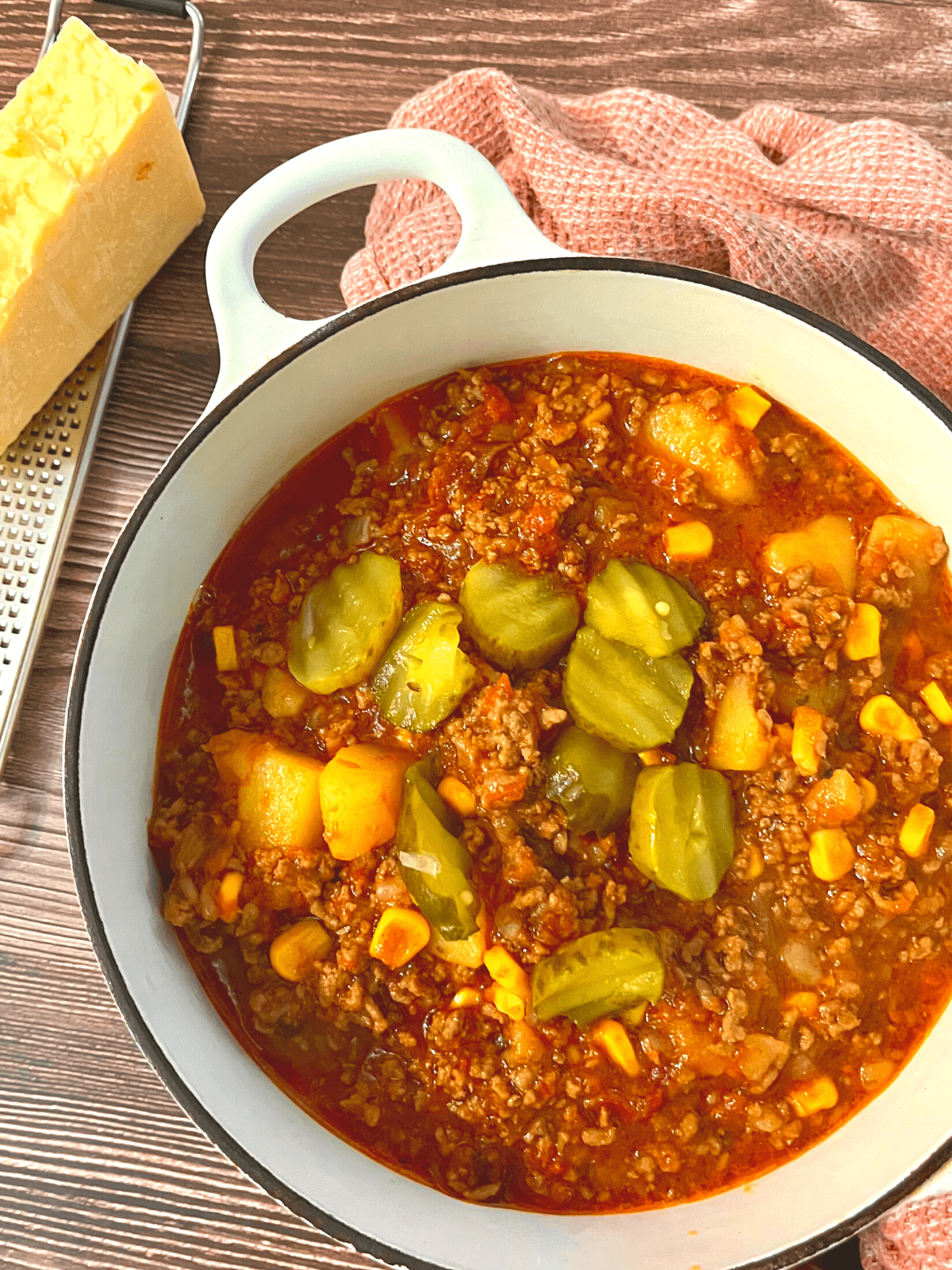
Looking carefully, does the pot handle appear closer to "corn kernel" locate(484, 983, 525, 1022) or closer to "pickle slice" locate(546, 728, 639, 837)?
"pickle slice" locate(546, 728, 639, 837)

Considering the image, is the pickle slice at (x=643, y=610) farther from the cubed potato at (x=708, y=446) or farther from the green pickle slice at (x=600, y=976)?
the green pickle slice at (x=600, y=976)

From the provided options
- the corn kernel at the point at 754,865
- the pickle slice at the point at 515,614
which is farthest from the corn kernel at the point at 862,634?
the pickle slice at the point at 515,614

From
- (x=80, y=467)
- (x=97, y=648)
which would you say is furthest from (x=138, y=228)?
(x=97, y=648)


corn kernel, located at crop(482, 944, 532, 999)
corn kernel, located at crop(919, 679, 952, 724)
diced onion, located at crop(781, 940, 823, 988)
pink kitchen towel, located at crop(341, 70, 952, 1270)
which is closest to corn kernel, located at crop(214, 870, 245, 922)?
corn kernel, located at crop(482, 944, 532, 999)

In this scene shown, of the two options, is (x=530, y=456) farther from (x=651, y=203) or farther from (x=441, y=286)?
(x=651, y=203)

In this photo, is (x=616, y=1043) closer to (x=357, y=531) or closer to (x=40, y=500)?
(x=357, y=531)

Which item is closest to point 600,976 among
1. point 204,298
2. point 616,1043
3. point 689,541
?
point 616,1043
